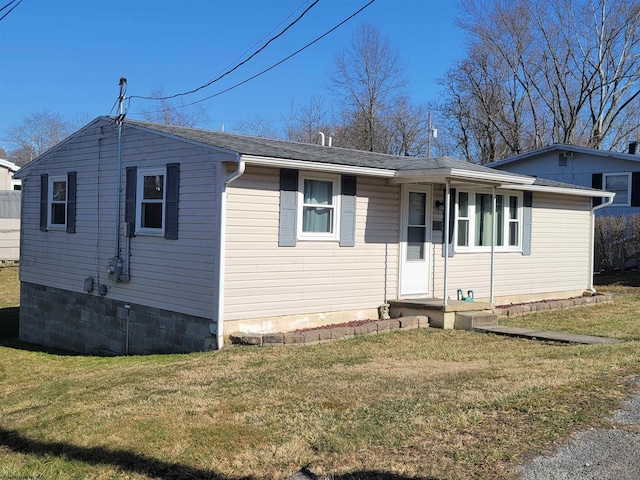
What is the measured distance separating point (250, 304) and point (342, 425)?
485 centimetres

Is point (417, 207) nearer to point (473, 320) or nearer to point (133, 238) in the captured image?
point (473, 320)

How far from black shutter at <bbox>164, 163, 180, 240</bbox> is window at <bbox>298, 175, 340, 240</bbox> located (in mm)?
1996

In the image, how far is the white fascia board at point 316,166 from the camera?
964 centimetres

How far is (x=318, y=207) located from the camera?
36.2ft

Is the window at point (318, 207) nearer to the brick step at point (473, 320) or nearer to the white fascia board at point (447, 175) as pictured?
the white fascia board at point (447, 175)

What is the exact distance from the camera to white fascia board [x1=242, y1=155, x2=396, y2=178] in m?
9.64

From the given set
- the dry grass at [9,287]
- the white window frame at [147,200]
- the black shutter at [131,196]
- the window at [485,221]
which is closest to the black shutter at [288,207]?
the white window frame at [147,200]

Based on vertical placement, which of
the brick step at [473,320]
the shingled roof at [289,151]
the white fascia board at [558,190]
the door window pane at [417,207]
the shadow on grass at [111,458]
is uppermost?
the shingled roof at [289,151]

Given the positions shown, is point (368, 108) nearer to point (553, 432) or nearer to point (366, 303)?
point (366, 303)

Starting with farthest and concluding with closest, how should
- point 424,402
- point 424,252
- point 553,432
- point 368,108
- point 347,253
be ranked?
1. point 368,108
2. point 424,252
3. point 347,253
4. point 424,402
5. point 553,432

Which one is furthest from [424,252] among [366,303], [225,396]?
[225,396]

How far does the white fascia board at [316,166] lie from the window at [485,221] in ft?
6.98

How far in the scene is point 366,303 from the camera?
11852mm

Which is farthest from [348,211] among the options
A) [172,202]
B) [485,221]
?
[485,221]
